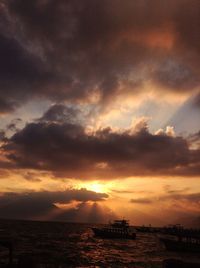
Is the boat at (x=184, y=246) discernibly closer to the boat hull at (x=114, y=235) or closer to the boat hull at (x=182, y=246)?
the boat hull at (x=182, y=246)

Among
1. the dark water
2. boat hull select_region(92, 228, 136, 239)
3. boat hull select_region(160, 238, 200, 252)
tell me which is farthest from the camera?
boat hull select_region(92, 228, 136, 239)

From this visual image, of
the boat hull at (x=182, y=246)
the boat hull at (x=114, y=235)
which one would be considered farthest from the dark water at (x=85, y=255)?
the boat hull at (x=114, y=235)

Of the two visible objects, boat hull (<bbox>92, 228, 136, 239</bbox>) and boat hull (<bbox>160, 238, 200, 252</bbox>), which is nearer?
boat hull (<bbox>160, 238, 200, 252</bbox>)

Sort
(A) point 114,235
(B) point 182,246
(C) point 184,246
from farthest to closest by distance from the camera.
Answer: (A) point 114,235 → (B) point 182,246 → (C) point 184,246

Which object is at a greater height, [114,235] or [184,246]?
[114,235]

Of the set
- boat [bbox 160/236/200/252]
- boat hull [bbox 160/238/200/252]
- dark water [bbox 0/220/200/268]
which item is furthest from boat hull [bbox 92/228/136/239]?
boat [bbox 160/236/200/252]

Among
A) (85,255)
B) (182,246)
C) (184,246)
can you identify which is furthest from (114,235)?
(85,255)

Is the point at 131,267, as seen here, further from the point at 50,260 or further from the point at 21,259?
the point at 21,259

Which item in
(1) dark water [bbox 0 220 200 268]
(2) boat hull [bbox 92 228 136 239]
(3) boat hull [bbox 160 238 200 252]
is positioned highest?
(2) boat hull [bbox 92 228 136 239]

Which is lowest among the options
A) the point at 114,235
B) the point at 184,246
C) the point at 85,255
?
the point at 85,255

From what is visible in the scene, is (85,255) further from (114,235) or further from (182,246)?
(114,235)

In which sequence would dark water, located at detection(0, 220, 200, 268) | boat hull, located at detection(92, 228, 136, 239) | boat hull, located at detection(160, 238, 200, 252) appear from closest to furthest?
1. dark water, located at detection(0, 220, 200, 268)
2. boat hull, located at detection(160, 238, 200, 252)
3. boat hull, located at detection(92, 228, 136, 239)

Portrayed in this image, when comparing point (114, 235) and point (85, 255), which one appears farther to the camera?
point (114, 235)

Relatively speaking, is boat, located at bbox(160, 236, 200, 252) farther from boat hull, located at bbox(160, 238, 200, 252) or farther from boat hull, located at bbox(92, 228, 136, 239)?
boat hull, located at bbox(92, 228, 136, 239)
